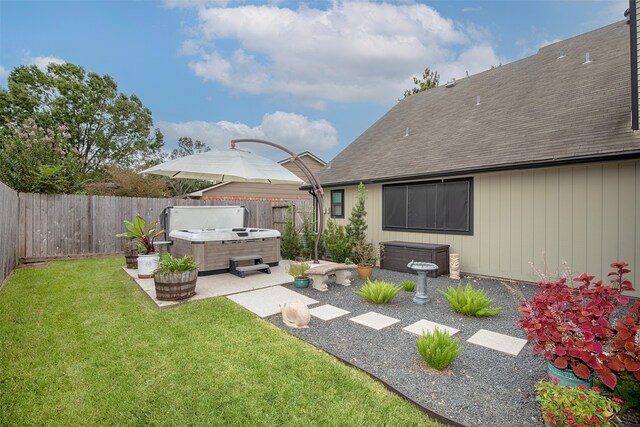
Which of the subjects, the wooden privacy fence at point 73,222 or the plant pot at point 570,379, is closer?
the plant pot at point 570,379

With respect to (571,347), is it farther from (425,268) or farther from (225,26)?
(225,26)

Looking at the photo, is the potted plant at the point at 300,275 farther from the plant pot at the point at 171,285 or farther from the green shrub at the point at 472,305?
the green shrub at the point at 472,305

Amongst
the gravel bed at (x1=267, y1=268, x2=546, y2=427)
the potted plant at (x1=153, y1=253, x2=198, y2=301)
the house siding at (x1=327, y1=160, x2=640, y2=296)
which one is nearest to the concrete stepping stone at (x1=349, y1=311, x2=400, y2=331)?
the gravel bed at (x1=267, y1=268, x2=546, y2=427)

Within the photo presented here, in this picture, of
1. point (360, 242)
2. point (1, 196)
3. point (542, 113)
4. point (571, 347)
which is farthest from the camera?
point (360, 242)

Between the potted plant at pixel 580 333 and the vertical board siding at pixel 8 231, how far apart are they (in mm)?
7592

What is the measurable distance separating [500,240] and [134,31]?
34.6 ft

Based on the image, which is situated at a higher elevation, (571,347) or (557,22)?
(557,22)

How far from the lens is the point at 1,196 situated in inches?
210

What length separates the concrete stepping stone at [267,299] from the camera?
4.36 meters

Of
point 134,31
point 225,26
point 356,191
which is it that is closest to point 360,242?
point 356,191

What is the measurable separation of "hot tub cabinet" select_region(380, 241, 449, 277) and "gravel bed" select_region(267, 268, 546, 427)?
5.58ft

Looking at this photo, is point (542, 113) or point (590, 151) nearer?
point (590, 151)

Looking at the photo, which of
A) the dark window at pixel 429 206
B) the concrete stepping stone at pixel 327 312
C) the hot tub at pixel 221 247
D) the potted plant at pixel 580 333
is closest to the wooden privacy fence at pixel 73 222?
the hot tub at pixel 221 247

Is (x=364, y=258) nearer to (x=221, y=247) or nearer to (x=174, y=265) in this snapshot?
(x=221, y=247)
